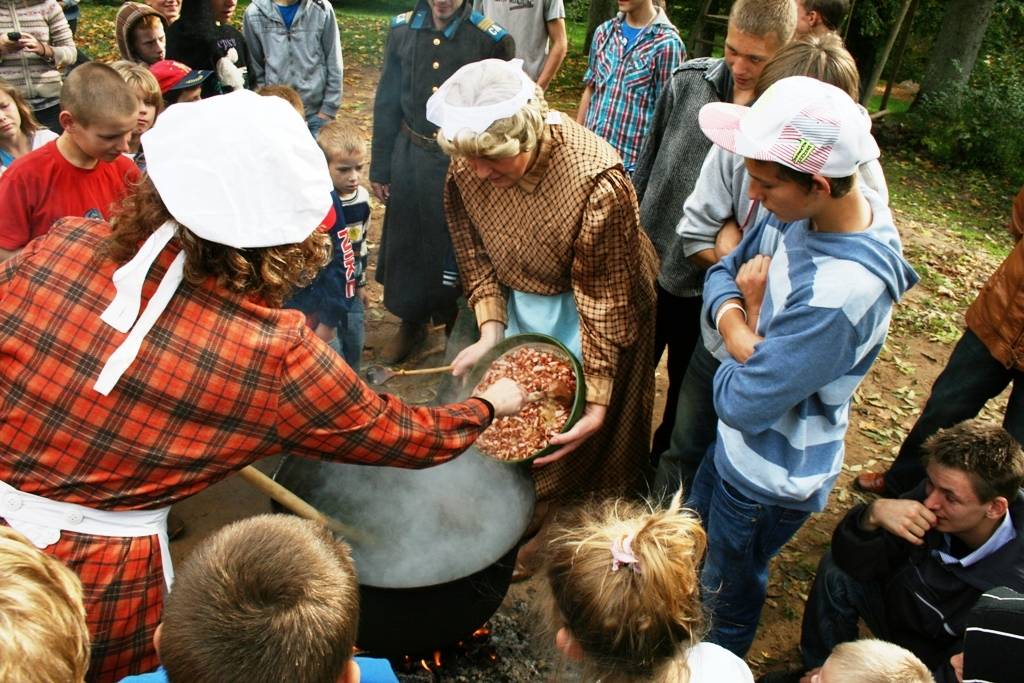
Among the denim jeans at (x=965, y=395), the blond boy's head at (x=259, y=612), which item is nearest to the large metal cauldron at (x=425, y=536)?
the blond boy's head at (x=259, y=612)

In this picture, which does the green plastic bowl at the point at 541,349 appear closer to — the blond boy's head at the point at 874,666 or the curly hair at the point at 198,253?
the blond boy's head at the point at 874,666

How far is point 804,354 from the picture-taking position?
6.30ft

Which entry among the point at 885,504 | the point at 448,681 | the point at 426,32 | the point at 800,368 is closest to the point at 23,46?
the point at 426,32

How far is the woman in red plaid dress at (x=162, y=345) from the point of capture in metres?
1.62

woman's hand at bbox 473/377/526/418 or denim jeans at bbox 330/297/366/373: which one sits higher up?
woman's hand at bbox 473/377/526/418

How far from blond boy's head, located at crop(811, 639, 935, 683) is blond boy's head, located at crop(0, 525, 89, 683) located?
165 cm

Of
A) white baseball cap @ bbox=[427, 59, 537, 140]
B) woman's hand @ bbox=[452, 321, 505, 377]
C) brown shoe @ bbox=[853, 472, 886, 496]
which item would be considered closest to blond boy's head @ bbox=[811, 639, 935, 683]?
woman's hand @ bbox=[452, 321, 505, 377]

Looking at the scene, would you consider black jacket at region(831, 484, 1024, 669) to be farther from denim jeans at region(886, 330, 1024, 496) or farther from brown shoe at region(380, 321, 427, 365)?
brown shoe at region(380, 321, 427, 365)

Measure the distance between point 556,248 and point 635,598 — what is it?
1.56 meters

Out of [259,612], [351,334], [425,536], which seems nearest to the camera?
[259,612]

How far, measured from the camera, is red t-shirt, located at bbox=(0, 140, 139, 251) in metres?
3.01

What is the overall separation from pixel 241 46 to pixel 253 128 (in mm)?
4179

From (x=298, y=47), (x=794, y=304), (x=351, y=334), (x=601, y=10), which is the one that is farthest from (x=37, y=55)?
(x=601, y=10)

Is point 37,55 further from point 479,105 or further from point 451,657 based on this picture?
point 451,657
